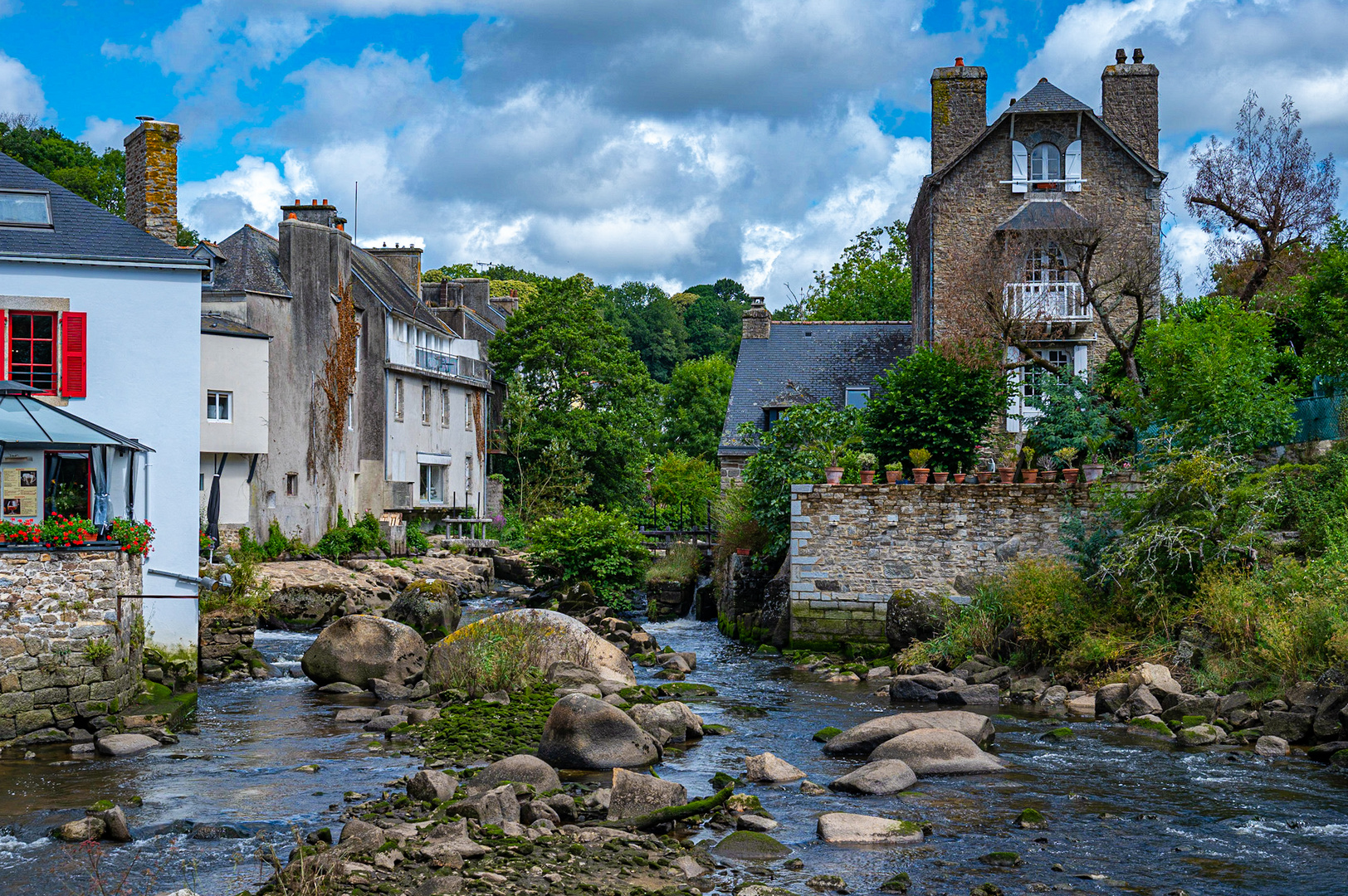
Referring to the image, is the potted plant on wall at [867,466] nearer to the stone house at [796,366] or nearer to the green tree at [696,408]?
the stone house at [796,366]

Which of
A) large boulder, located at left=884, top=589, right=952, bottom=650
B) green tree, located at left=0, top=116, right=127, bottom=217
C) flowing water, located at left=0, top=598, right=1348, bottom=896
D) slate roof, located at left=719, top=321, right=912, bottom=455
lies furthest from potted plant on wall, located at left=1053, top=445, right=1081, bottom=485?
green tree, located at left=0, top=116, right=127, bottom=217

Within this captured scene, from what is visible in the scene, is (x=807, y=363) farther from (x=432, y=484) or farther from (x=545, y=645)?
(x=545, y=645)

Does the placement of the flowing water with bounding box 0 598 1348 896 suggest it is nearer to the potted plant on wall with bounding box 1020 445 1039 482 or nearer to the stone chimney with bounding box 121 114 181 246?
the potted plant on wall with bounding box 1020 445 1039 482

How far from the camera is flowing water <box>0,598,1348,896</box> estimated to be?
864cm

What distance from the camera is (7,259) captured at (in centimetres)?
1628

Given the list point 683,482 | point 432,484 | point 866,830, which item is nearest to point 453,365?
point 432,484

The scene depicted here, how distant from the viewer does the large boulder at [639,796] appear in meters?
9.88

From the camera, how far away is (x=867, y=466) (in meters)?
20.9

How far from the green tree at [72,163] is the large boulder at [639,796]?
43012 mm

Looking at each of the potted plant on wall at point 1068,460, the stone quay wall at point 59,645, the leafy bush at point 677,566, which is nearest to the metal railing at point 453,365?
the leafy bush at point 677,566

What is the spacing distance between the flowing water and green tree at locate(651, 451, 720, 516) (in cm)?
2747

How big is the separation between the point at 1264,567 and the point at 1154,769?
5.43 metres

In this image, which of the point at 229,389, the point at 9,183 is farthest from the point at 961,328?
the point at 9,183

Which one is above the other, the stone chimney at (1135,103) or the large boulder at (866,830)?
the stone chimney at (1135,103)
